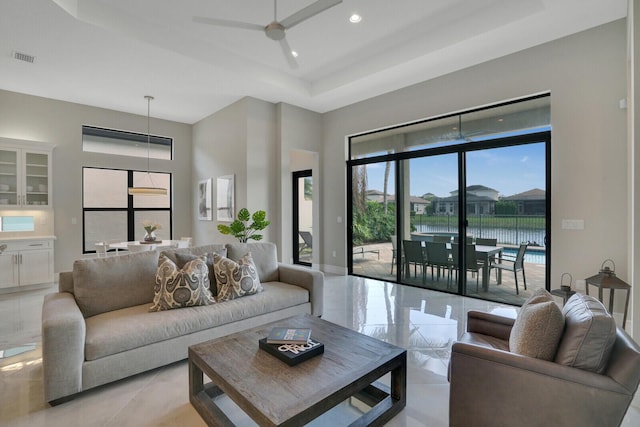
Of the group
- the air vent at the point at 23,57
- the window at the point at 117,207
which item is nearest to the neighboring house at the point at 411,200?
the window at the point at 117,207

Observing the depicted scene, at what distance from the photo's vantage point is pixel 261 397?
4.88 feet

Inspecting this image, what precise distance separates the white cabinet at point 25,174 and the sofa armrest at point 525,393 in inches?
266

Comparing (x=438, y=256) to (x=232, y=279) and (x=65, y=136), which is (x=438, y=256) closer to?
(x=232, y=279)

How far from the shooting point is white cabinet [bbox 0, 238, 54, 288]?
15.7ft

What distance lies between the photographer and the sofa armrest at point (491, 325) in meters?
2.07

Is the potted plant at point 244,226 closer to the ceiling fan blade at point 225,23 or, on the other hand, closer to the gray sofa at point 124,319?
the gray sofa at point 124,319

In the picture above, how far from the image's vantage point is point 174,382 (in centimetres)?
233

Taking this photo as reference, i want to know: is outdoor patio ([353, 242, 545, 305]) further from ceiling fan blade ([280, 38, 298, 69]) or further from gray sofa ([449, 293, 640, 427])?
ceiling fan blade ([280, 38, 298, 69])

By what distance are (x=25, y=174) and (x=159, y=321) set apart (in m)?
4.80

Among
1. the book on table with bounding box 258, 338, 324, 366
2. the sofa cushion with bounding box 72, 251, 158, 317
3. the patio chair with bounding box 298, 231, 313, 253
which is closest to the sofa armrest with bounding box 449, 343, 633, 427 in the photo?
the book on table with bounding box 258, 338, 324, 366

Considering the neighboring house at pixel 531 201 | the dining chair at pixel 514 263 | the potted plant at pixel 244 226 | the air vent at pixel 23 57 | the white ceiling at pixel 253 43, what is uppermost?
the white ceiling at pixel 253 43

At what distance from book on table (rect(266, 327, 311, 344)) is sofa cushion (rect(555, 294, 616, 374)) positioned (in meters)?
1.33

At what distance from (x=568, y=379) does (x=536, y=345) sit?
0.58 feet

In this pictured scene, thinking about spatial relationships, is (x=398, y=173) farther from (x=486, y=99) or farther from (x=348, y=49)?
(x=348, y=49)
